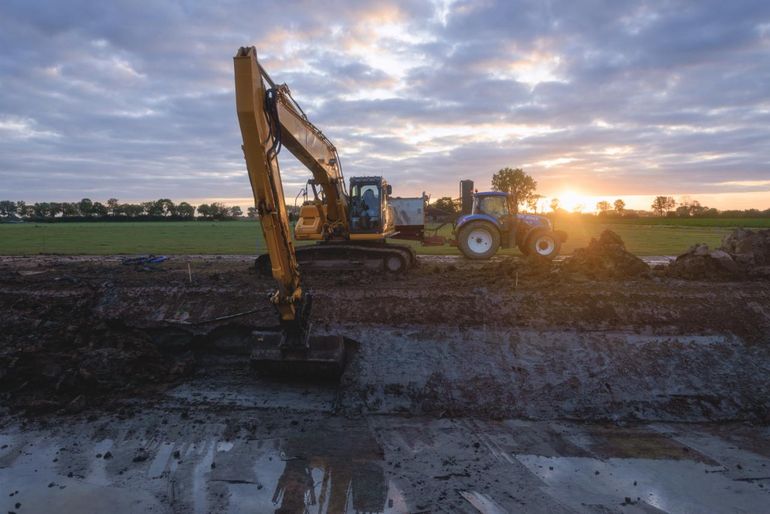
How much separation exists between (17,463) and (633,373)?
27.4 ft

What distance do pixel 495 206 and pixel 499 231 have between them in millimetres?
862

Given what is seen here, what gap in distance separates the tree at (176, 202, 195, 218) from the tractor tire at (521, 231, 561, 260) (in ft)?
318

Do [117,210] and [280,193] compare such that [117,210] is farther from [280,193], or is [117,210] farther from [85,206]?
[280,193]

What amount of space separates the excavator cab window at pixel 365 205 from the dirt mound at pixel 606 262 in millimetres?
5259

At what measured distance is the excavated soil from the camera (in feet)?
24.9

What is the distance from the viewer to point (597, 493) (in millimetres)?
5211

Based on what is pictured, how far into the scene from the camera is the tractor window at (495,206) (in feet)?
57.2

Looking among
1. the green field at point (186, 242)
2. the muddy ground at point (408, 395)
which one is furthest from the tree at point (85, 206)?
the muddy ground at point (408, 395)

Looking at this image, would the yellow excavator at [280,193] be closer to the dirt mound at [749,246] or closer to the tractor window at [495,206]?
the tractor window at [495,206]

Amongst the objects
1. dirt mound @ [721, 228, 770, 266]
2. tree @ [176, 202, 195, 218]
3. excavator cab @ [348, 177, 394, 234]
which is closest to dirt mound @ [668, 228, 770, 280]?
dirt mound @ [721, 228, 770, 266]

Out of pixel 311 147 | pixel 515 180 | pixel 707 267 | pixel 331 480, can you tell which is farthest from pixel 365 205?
pixel 515 180

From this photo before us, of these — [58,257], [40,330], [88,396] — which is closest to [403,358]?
[88,396]

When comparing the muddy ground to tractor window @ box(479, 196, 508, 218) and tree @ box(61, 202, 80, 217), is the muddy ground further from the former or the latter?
tree @ box(61, 202, 80, 217)

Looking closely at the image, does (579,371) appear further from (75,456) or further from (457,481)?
(75,456)
